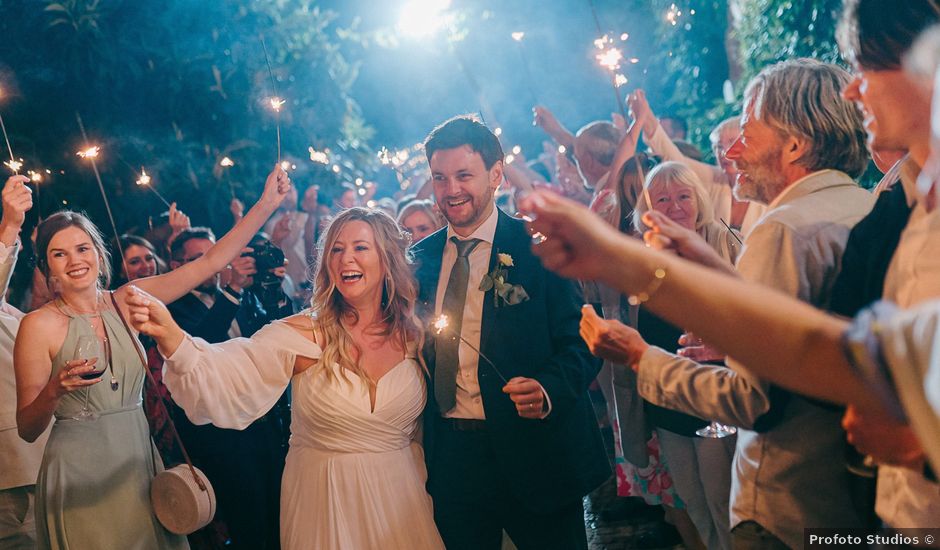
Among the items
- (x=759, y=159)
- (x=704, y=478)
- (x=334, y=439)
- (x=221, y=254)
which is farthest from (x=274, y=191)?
(x=704, y=478)

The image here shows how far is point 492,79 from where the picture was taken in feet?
65.9

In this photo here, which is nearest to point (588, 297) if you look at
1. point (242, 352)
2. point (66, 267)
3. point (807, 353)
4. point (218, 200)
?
point (242, 352)

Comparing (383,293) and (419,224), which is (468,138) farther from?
(419,224)

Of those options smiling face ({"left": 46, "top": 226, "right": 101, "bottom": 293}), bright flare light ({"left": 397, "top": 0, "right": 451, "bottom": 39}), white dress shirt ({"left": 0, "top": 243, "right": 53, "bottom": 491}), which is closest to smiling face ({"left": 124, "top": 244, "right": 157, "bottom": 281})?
white dress shirt ({"left": 0, "top": 243, "right": 53, "bottom": 491})

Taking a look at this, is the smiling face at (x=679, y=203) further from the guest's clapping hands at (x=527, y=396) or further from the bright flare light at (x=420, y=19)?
the bright flare light at (x=420, y=19)

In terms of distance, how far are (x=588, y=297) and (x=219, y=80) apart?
5736 mm

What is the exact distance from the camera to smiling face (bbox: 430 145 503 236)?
12.2 ft

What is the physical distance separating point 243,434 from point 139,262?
64.9 inches

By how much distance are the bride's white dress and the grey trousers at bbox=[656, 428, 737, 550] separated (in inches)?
58.1

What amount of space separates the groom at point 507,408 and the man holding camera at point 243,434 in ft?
6.79

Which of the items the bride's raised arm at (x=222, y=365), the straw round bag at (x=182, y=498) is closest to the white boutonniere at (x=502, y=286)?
the bride's raised arm at (x=222, y=365)

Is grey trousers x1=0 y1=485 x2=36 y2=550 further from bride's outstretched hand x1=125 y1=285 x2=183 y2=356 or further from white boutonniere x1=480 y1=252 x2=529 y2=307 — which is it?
white boutonniere x1=480 y1=252 x2=529 y2=307

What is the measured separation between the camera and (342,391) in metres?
3.43

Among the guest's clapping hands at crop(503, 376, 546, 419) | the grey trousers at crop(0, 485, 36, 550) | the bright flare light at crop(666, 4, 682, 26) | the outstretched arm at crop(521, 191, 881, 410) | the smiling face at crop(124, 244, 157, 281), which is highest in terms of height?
the bright flare light at crop(666, 4, 682, 26)
